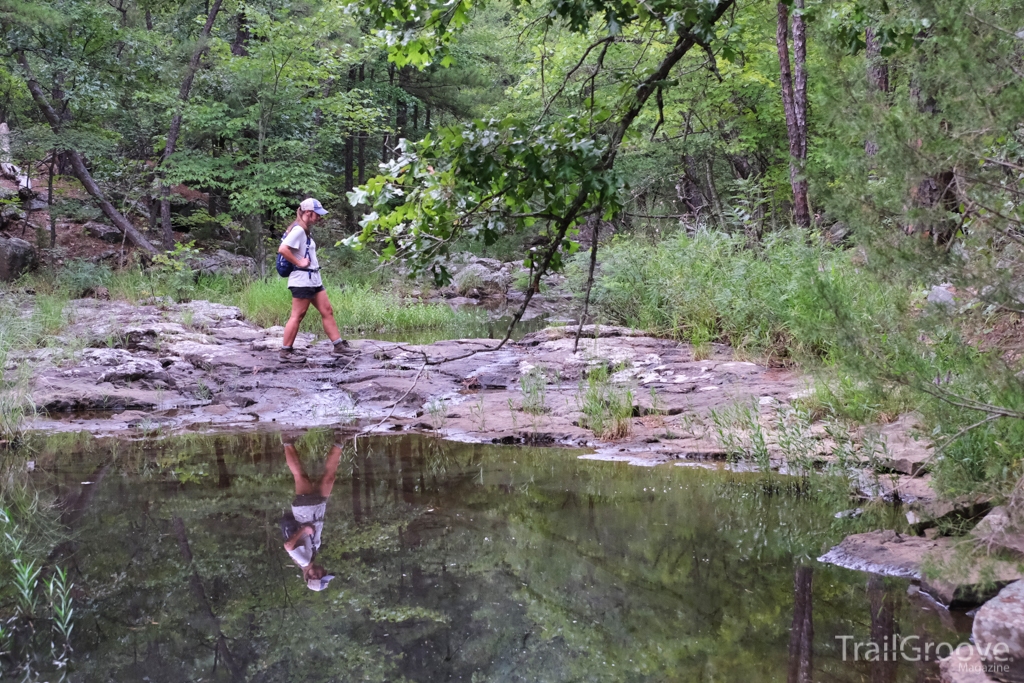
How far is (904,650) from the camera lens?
3.22 meters

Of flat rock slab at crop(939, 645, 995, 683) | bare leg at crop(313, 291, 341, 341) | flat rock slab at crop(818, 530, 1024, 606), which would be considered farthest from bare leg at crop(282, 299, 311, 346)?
flat rock slab at crop(939, 645, 995, 683)

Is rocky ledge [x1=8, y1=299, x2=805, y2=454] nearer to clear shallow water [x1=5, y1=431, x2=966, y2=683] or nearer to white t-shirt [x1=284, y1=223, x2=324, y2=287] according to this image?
white t-shirt [x1=284, y1=223, x2=324, y2=287]

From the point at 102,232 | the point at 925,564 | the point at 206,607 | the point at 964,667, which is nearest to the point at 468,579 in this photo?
the point at 206,607

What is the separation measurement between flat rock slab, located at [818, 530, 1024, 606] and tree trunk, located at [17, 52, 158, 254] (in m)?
16.5

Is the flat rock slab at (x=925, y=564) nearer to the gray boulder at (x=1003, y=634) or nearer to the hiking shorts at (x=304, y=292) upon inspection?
the gray boulder at (x=1003, y=634)

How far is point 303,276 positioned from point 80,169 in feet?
33.9

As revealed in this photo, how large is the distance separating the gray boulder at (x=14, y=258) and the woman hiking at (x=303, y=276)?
9778mm

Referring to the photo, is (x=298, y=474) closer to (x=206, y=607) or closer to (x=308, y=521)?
(x=308, y=521)

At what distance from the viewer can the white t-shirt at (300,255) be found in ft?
32.9

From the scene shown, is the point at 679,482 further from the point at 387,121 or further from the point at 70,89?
the point at 387,121

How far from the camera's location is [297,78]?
61.5ft

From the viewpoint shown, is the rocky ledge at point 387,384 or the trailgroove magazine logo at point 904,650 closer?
the trailgroove magazine logo at point 904,650

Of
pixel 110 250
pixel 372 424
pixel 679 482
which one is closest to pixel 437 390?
pixel 372 424

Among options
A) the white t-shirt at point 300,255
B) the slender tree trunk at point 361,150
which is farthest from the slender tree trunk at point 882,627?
the slender tree trunk at point 361,150
